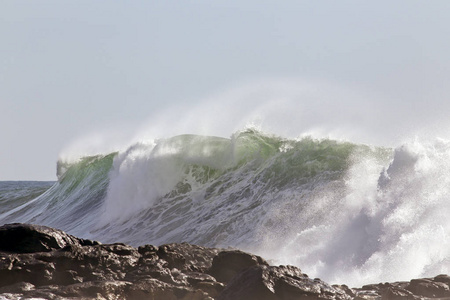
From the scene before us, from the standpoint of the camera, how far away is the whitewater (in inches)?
518

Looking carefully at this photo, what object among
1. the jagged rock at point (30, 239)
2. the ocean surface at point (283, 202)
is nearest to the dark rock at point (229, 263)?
the jagged rock at point (30, 239)

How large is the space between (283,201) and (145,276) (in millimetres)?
9727

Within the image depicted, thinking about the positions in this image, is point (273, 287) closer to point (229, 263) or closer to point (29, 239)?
point (229, 263)

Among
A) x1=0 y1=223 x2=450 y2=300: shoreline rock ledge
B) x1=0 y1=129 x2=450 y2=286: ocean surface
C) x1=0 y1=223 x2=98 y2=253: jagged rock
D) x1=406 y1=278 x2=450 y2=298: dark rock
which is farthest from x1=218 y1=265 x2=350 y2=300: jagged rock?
x1=0 y1=129 x2=450 y2=286: ocean surface

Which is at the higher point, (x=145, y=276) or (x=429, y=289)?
(x=429, y=289)

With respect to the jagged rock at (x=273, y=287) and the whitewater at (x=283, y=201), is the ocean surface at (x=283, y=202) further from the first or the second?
the jagged rock at (x=273, y=287)

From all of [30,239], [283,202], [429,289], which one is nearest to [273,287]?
[429,289]

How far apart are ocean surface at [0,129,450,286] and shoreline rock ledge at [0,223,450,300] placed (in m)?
3.85

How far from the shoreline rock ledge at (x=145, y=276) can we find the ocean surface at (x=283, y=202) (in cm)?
385

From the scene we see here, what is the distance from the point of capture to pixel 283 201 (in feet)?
57.6

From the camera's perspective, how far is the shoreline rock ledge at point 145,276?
7281 millimetres

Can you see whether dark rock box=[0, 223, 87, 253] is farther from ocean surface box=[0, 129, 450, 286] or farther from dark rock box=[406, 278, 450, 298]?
ocean surface box=[0, 129, 450, 286]

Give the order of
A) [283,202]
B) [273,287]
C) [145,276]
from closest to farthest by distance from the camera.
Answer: [273,287]
[145,276]
[283,202]

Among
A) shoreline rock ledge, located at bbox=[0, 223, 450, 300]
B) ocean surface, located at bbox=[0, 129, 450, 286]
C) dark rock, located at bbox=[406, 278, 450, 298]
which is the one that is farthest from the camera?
ocean surface, located at bbox=[0, 129, 450, 286]
